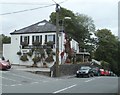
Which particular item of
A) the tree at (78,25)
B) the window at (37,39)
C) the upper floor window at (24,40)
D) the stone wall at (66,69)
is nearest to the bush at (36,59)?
the window at (37,39)

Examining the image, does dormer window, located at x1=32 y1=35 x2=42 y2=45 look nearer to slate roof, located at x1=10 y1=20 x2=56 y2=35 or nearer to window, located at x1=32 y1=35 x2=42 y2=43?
window, located at x1=32 y1=35 x2=42 y2=43

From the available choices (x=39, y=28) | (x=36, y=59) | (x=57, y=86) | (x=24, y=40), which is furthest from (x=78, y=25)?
(x=57, y=86)

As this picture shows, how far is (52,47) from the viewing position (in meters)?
56.5

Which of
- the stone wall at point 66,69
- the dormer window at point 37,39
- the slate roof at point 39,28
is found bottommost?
the stone wall at point 66,69

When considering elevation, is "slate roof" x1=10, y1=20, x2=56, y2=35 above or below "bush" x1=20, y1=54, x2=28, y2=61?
above

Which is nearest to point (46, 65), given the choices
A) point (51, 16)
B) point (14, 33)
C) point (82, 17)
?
point (14, 33)

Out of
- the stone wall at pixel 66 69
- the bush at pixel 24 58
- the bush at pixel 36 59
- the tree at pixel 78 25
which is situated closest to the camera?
the stone wall at pixel 66 69

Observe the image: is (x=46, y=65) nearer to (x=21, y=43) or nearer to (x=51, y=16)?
(x=21, y=43)

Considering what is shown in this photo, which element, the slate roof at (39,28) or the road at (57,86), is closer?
the road at (57,86)

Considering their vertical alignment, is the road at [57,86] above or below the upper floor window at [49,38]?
below

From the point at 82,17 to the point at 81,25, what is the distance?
297 inches

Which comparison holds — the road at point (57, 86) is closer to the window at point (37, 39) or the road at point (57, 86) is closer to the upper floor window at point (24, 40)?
the window at point (37, 39)

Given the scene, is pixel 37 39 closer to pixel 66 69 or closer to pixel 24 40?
pixel 24 40

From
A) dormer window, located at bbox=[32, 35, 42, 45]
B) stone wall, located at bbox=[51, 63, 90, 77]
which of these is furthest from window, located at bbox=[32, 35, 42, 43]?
stone wall, located at bbox=[51, 63, 90, 77]
